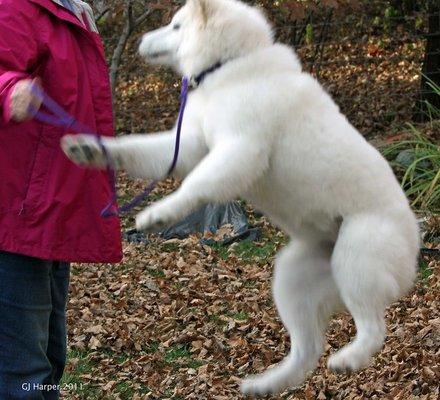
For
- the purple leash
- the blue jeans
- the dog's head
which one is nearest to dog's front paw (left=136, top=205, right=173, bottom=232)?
the purple leash

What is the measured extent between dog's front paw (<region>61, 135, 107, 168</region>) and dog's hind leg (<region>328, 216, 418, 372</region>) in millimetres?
920

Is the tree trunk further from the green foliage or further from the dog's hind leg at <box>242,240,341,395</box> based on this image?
the dog's hind leg at <box>242,240,341,395</box>

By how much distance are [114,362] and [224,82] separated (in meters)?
2.96

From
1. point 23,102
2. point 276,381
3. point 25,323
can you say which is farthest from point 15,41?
point 276,381


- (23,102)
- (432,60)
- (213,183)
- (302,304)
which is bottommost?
(432,60)

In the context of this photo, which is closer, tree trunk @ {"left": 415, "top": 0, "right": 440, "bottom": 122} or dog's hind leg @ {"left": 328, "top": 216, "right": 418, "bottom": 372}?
dog's hind leg @ {"left": 328, "top": 216, "right": 418, "bottom": 372}

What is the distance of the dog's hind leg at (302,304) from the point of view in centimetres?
336

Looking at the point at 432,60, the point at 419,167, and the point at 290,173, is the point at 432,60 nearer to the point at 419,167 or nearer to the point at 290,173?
the point at 419,167

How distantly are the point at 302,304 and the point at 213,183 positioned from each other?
686 mm

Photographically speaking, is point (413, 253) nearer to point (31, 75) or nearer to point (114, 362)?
point (31, 75)

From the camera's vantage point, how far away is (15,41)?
3062 millimetres

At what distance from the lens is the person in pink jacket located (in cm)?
313

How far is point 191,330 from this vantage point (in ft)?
19.6

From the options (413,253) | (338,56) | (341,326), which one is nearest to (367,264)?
(413,253)
